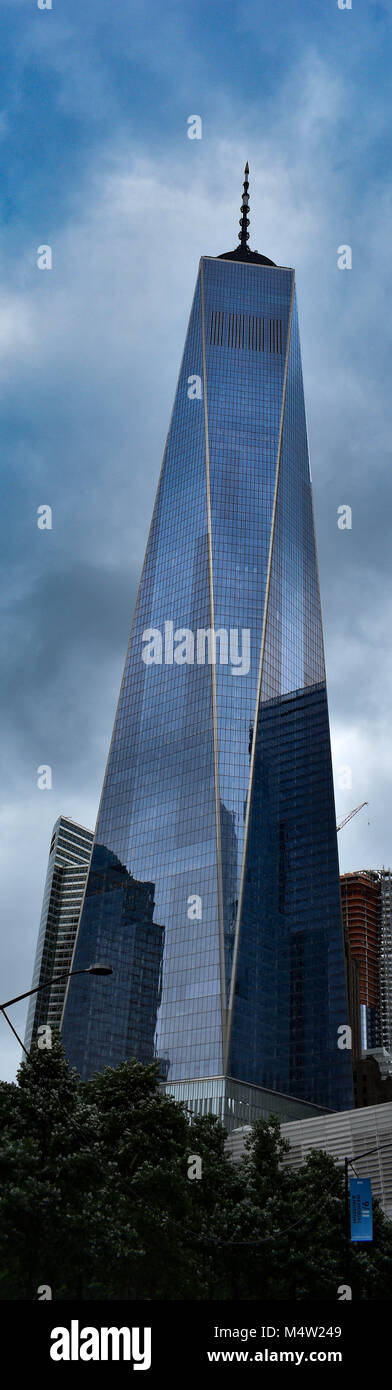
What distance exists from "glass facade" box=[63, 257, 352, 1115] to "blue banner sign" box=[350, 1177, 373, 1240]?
116m

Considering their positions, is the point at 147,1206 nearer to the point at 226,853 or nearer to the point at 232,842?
the point at 226,853

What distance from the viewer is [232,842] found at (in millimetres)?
174750

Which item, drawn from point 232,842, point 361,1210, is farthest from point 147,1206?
point 232,842

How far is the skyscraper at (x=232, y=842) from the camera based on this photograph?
6718 inches

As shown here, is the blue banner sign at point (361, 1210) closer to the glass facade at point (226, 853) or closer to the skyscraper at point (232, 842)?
the skyscraper at point (232, 842)

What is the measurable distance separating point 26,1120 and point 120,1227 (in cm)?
661

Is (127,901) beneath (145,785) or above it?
beneath

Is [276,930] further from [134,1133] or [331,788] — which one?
[134,1133]

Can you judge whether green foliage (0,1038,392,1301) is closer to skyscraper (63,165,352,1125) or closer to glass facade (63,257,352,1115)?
skyscraper (63,165,352,1125)

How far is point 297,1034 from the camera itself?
180 m

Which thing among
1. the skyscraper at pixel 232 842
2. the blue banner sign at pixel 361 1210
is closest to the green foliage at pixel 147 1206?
the blue banner sign at pixel 361 1210

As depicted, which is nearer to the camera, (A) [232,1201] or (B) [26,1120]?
(B) [26,1120]

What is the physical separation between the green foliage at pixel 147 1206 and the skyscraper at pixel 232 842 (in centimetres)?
8986

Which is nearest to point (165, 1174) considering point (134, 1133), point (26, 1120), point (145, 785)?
point (134, 1133)
